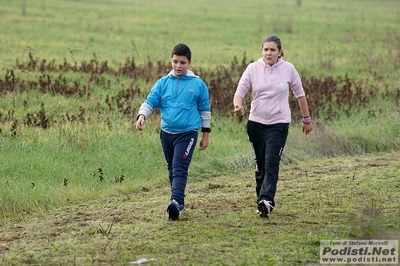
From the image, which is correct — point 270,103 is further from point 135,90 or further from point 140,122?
point 135,90

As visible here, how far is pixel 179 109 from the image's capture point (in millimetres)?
6816

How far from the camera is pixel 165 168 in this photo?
9.66 metres

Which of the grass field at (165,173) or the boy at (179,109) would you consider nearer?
the grass field at (165,173)

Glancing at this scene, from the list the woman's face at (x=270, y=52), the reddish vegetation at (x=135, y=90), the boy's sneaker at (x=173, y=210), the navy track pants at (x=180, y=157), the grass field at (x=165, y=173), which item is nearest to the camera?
the grass field at (x=165, y=173)

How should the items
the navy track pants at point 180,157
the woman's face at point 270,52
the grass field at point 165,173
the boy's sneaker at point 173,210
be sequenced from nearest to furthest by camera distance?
1. the grass field at point 165,173
2. the boy's sneaker at point 173,210
3. the navy track pants at point 180,157
4. the woman's face at point 270,52

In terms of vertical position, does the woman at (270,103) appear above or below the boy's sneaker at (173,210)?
above

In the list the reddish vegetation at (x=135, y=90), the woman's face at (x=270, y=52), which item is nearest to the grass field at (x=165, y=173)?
the reddish vegetation at (x=135, y=90)

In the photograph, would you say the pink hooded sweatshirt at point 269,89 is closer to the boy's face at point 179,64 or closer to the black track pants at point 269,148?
the black track pants at point 269,148

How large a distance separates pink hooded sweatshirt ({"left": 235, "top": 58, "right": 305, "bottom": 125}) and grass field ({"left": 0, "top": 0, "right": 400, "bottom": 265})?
933mm

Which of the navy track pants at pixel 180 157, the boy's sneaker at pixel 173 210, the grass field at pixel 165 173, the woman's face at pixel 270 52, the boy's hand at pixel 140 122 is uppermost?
the woman's face at pixel 270 52

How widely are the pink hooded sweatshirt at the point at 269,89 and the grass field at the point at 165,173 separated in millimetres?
933

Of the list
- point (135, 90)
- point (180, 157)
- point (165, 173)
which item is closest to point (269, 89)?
point (180, 157)

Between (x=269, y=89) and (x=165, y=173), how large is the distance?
9.46 feet

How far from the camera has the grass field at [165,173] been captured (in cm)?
592
